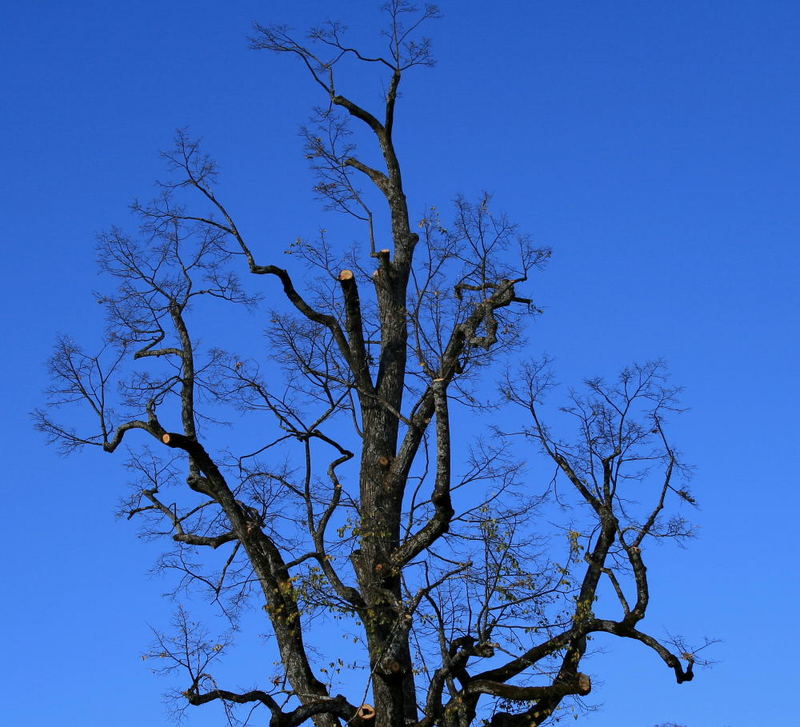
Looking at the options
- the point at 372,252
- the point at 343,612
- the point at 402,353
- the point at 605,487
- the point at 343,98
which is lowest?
the point at 343,612

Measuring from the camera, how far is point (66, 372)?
17.5m

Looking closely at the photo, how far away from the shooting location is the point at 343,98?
18891mm

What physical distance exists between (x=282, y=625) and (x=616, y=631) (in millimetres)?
4590

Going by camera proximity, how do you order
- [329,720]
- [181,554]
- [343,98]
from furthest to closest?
[343,98] → [181,554] → [329,720]

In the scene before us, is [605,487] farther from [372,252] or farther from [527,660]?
[372,252]

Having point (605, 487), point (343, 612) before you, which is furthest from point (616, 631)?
point (343, 612)

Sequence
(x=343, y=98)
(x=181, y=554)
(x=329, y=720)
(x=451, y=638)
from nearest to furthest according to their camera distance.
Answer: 1. (x=451, y=638)
2. (x=329, y=720)
3. (x=181, y=554)
4. (x=343, y=98)

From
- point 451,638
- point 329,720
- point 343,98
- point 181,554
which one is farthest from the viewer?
point 343,98

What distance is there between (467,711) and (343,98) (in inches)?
404

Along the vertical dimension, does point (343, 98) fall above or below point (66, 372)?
above

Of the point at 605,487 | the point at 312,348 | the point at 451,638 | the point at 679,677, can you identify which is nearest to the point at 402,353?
the point at 312,348

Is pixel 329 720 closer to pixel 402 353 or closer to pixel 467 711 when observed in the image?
pixel 467 711

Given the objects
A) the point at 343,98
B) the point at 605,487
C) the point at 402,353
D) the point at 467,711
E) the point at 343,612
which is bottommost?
the point at 467,711

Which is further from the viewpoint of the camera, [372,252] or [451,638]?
[372,252]
